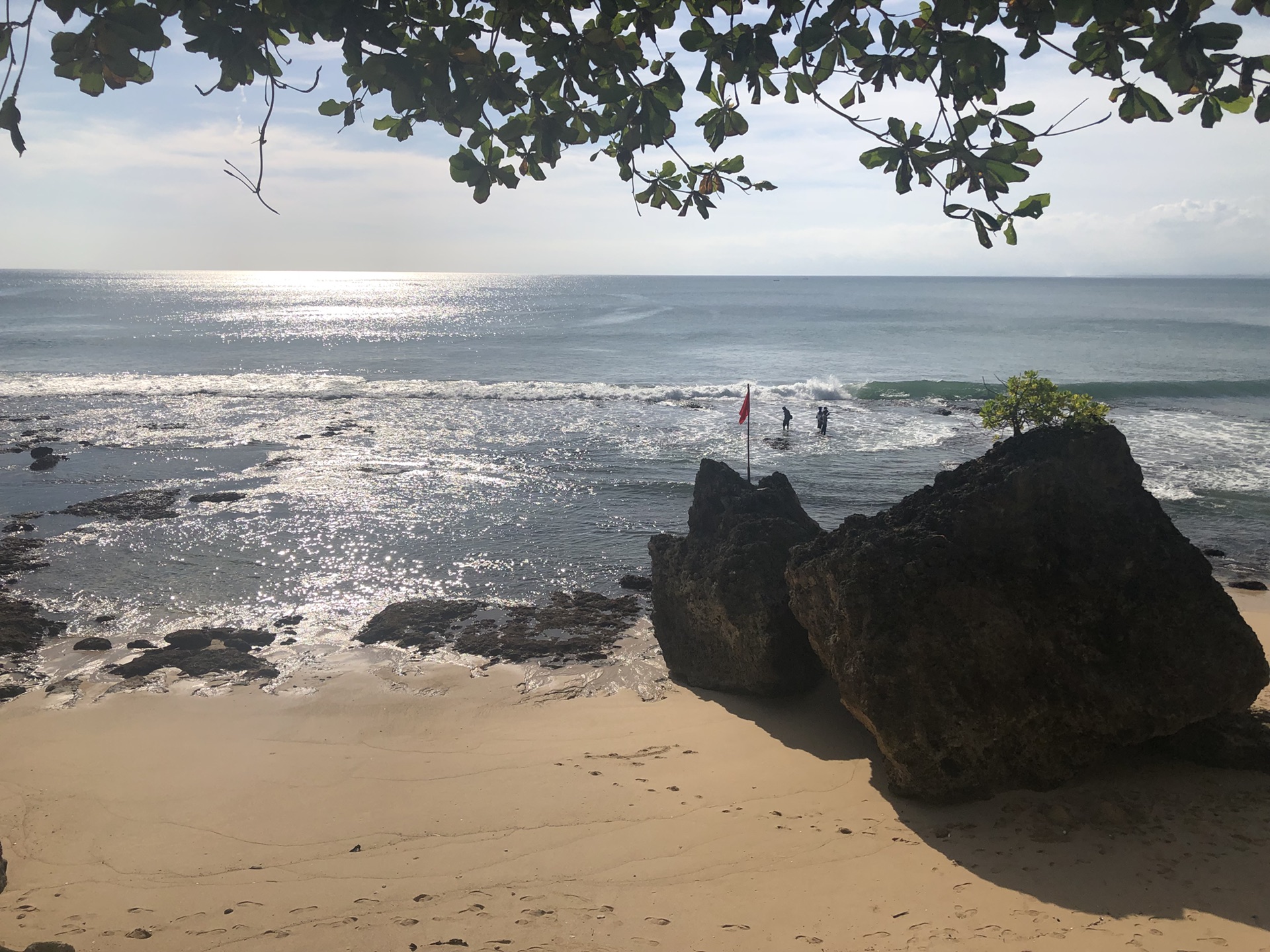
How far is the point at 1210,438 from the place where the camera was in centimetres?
2564

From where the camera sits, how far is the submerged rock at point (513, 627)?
10.5 meters

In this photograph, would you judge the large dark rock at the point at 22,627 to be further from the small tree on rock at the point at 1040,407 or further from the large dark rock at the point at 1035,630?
the small tree on rock at the point at 1040,407

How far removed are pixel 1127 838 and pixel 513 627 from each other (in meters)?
7.49

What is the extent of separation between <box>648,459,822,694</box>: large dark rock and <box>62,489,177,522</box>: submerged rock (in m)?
11.9

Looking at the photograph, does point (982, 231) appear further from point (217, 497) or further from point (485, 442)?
point (485, 442)

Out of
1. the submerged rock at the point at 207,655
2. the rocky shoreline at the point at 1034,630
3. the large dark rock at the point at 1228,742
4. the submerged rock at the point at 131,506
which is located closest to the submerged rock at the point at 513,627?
the submerged rock at the point at 207,655

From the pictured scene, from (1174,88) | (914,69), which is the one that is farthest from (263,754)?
(1174,88)

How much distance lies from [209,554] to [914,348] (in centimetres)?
4975

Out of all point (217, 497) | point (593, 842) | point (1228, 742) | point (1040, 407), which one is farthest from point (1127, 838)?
point (217, 497)

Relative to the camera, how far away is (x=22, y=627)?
10.9 meters

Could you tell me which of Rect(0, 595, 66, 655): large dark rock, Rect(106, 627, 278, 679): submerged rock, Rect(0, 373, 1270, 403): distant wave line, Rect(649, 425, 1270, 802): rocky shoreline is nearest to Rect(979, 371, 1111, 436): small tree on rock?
Rect(649, 425, 1270, 802): rocky shoreline

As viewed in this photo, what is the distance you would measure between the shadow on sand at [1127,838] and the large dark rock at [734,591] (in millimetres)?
1742

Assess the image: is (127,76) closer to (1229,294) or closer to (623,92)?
(623,92)

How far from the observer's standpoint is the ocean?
13859 millimetres
